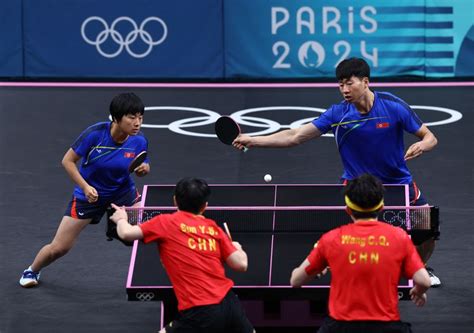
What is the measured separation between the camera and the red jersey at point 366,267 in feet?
27.7

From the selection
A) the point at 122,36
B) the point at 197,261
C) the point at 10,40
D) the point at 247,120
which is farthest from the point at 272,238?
the point at 10,40

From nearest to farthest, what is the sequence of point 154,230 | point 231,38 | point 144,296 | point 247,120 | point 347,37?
point 154,230 → point 144,296 → point 247,120 → point 347,37 → point 231,38

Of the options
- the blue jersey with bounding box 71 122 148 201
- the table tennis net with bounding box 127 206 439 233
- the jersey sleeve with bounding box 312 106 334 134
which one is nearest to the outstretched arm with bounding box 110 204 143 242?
the table tennis net with bounding box 127 206 439 233

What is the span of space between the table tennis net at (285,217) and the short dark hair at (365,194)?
165 cm

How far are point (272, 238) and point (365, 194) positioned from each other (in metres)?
2.06

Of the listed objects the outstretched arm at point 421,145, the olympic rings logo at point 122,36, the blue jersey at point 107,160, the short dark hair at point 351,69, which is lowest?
the blue jersey at point 107,160

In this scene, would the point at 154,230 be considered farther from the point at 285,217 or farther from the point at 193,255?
the point at 285,217

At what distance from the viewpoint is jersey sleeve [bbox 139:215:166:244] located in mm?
9180

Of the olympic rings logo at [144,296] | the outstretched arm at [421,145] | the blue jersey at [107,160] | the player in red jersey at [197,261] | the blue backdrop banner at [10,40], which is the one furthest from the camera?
the blue backdrop banner at [10,40]

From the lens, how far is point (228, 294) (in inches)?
362

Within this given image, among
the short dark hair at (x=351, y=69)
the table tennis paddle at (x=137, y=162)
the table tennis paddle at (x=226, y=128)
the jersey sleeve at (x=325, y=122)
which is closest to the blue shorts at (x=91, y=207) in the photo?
the table tennis paddle at (x=137, y=162)

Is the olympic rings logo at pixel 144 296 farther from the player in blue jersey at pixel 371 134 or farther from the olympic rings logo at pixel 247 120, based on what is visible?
the olympic rings logo at pixel 247 120

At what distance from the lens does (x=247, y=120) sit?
18953 millimetres

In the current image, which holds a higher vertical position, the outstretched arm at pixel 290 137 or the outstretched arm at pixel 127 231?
the outstretched arm at pixel 290 137
